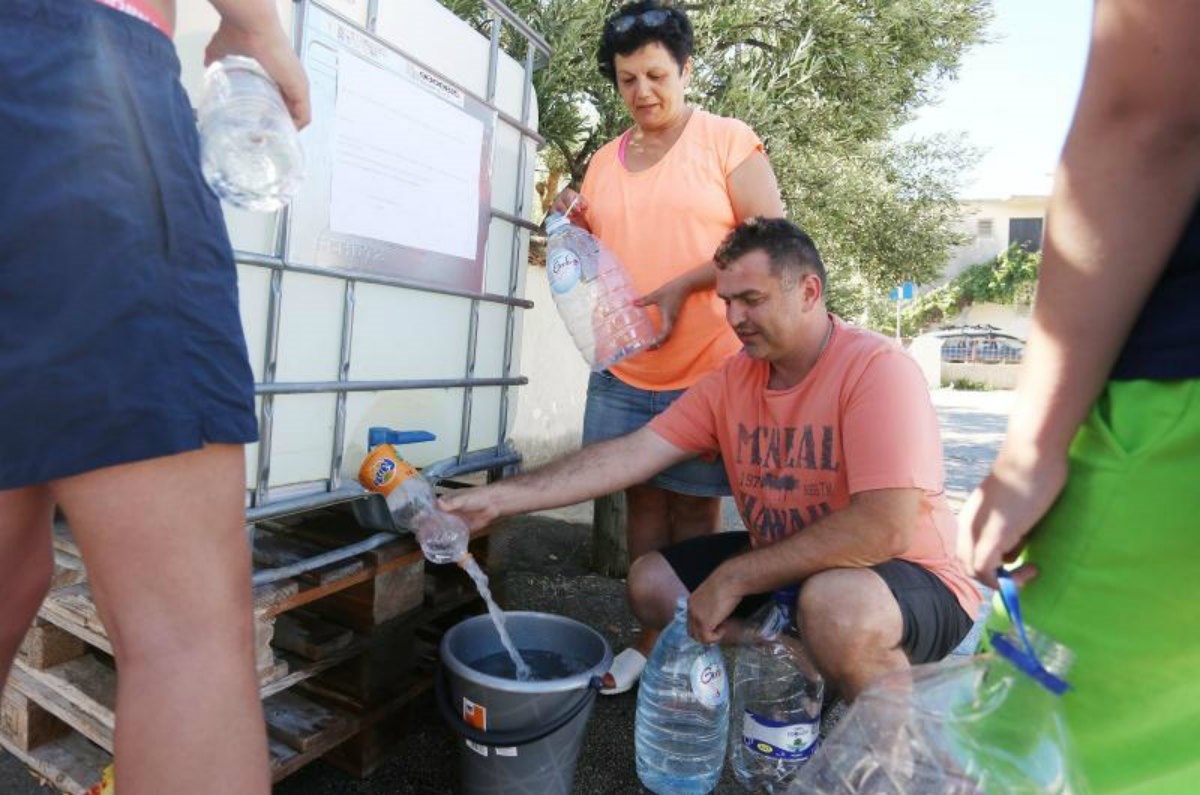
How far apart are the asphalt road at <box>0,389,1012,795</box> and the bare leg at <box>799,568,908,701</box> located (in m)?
0.54

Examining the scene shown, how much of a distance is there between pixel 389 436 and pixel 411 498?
156 millimetres

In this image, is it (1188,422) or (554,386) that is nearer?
(1188,422)

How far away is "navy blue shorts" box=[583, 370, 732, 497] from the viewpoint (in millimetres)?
2535

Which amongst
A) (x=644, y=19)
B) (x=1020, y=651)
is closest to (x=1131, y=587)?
(x=1020, y=651)

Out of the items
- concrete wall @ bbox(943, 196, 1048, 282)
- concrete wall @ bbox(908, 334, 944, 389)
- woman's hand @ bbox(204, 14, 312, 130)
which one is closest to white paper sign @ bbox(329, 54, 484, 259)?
woman's hand @ bbox(204, 14, 312, 130)

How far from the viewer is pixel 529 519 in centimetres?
460

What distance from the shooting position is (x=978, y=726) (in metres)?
0.98

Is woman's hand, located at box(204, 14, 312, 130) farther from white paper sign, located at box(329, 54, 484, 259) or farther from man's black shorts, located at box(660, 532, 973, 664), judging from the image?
man's black shorts, located at box(660, 532, 973, 664)

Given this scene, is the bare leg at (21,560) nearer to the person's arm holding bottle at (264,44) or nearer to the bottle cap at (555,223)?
the person's arm holding bottle at (264,44)

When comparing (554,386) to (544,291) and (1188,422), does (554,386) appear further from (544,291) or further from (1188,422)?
(1188,422)

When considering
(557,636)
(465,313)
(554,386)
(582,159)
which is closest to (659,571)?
(557,636)

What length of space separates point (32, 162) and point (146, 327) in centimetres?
20

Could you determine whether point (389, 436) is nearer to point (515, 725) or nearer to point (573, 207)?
point (515, 725)

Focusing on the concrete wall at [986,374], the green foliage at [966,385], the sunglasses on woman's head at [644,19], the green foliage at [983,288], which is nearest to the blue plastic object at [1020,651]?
the sunglasses on woman's head at [644,19]
